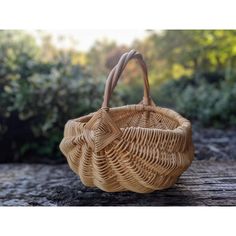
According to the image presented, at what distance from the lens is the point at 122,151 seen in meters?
1.59

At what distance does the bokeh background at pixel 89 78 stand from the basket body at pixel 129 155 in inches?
43.3

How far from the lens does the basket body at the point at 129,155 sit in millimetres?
1591

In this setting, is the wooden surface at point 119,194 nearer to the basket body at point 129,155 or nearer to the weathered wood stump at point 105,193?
the weathered wood stump at point 105,193

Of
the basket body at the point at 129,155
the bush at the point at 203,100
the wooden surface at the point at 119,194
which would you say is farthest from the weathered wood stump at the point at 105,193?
the bush at the point at 203,100

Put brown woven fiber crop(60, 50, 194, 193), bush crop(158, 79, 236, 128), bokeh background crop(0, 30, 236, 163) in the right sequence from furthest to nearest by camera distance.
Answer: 1. bush crop(158, 79, 236, 128)
2. bokeh background crop(0, 30, 236, 163)
3. brown woven fiber crop(60, 50, 194, 193)

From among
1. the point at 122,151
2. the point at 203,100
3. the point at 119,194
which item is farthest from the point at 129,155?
the point at 203,100

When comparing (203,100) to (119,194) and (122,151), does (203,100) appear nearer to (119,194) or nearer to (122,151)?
(119,194)

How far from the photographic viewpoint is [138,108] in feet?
7.06

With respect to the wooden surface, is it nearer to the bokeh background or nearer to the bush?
the bokeh background

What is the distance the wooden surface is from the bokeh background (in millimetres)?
463

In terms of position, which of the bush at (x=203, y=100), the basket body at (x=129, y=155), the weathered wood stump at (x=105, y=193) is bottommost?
the weathered wood stump at (x=105, y=193)

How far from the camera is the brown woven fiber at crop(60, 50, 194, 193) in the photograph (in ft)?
5.21

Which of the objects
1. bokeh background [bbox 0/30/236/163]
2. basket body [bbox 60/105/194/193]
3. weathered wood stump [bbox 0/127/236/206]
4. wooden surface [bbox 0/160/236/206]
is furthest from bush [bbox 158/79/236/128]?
basket body [bbox 60/105/194/193]
